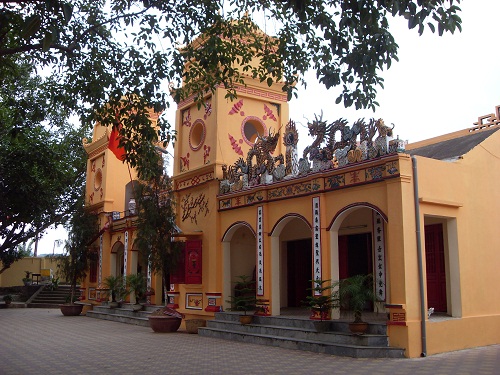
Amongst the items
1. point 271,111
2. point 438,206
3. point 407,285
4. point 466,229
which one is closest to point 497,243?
point 466,229

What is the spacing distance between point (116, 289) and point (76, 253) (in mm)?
2725

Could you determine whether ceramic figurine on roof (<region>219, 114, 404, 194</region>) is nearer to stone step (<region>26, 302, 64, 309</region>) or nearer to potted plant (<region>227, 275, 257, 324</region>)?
potted plant (<region>227, 275, 257, 324</region>)

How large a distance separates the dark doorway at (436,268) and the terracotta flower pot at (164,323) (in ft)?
20.2

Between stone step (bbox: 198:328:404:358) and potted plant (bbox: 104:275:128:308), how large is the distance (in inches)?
228

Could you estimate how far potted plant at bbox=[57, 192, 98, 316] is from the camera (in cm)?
1959

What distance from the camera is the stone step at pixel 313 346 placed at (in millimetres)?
8797

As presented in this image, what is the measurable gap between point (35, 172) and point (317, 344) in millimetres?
10064

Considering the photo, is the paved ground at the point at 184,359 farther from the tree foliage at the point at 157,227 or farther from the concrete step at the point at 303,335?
the tree foliage at the point at 157,227

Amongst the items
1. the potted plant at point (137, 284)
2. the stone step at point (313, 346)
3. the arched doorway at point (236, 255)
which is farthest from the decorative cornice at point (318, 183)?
the potted plant at point (137, 284)

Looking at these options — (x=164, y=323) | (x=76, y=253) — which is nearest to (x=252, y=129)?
(x=164, y=323)

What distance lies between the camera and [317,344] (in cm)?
962

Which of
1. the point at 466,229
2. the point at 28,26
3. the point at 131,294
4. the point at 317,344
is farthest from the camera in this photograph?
the point at 131,294

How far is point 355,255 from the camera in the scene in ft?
42.1

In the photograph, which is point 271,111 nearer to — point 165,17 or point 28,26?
point 165,17
